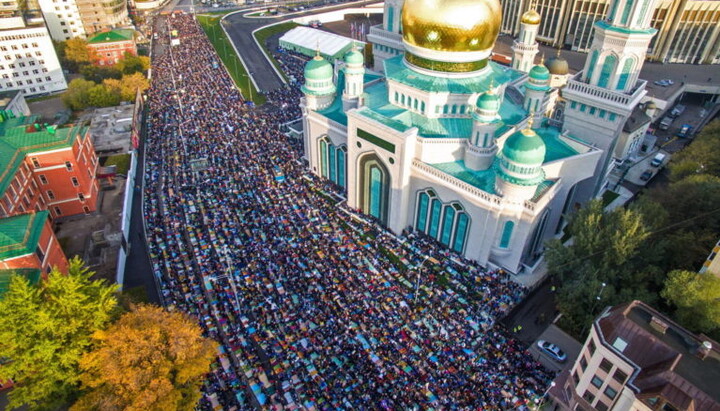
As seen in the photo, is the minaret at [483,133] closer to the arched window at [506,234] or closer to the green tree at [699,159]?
the arched window at [506,234]

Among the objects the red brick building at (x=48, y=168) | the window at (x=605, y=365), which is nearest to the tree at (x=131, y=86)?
the red brick building at (x=48, y=168)

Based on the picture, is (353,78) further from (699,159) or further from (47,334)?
(699,159)

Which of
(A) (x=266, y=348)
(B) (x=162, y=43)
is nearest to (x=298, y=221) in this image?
(A) (x=266, y=348)

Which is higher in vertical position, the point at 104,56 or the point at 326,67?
the point at 326,67

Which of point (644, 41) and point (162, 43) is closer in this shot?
point (644, 41)

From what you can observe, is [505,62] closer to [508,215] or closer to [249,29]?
[508,215]

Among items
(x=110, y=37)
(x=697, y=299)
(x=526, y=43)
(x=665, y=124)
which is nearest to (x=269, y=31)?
(x=110, y=37)
